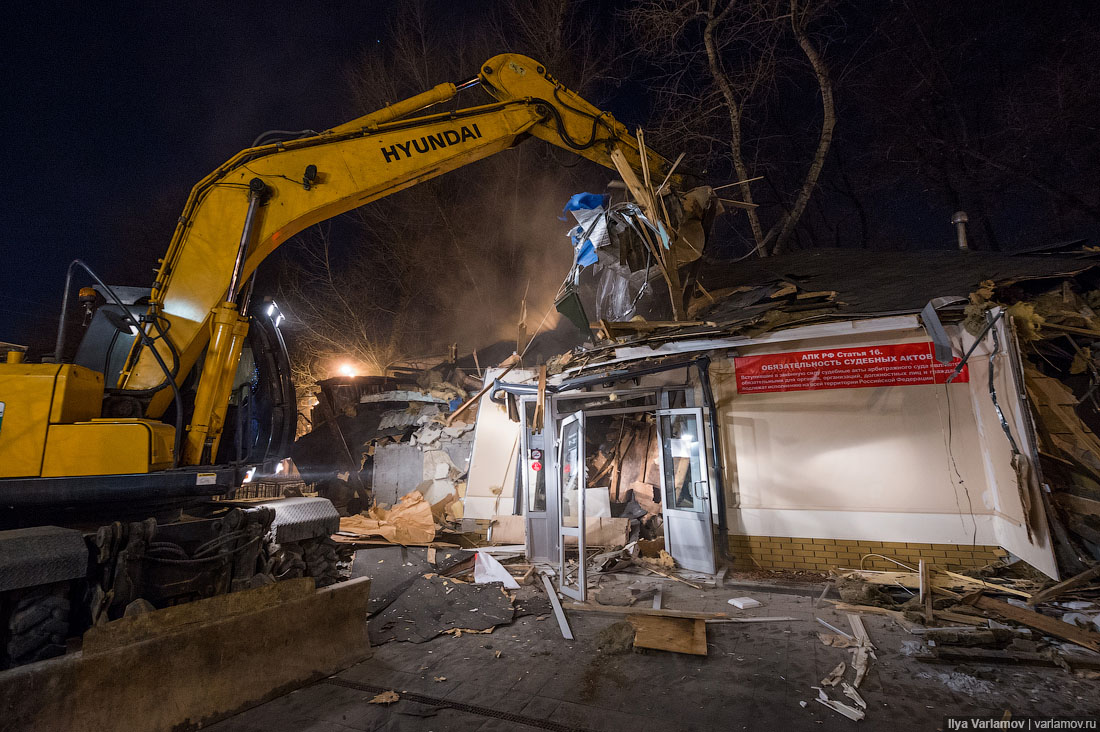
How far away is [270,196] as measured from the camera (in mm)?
4883

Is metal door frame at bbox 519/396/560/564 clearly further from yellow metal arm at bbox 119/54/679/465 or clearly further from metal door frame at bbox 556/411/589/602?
yellow metal arm at bbox 119/54/679/465

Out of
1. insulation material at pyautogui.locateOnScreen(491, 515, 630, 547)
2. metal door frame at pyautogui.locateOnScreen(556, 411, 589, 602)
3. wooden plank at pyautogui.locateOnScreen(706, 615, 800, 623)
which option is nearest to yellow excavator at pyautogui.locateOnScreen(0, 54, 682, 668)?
metal door frame at pyautogui.locateOnScreen(556, 411, 589, 602)

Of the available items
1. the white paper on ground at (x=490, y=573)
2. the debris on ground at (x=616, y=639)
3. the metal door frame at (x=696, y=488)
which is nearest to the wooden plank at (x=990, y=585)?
the metal door frame at (x=696, y=488)

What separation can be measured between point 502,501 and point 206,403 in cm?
653

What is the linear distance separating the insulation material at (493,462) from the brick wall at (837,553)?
14.8 feet

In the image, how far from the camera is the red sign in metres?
6.77

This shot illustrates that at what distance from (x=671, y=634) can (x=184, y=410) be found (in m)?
5.04

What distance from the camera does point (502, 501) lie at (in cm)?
999

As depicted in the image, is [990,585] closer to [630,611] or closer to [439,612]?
[630,611]

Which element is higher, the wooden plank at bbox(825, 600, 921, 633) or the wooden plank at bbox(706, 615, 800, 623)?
the wooden plank at bbox(825, 600, 921, 633)

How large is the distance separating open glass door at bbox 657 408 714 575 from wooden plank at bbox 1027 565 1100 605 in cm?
351

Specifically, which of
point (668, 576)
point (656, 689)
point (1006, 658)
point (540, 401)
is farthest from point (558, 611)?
point (1006, 658)

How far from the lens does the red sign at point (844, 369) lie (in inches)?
267

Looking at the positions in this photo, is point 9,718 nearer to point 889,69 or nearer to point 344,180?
point 344,180
